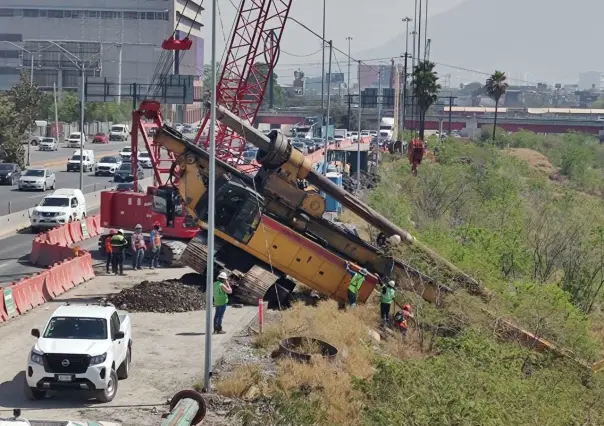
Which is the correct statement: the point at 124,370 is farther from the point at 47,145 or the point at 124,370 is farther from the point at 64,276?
the point at 47,145

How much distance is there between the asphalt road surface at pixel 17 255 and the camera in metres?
34.9

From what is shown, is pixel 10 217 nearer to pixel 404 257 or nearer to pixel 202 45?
pixel 404 257

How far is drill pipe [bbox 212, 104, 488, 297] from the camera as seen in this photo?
30.6 meters

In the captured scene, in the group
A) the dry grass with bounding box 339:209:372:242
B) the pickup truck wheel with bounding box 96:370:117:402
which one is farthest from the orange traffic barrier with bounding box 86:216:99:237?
the pickup truck wheel with bounding box 96:370:117:402

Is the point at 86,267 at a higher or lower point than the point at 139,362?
higher

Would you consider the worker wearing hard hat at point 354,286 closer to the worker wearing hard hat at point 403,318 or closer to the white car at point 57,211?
the worker wearing hard hat at point 403,318

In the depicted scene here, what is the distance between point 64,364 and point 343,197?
1431cm

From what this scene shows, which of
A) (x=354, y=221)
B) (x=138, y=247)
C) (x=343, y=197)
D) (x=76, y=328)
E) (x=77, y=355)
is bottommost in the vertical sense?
(x=354, y=221)

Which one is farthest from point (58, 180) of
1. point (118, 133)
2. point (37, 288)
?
point (118, 133)

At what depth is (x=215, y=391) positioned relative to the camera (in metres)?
20.8

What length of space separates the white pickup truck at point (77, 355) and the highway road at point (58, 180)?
31.5 metres

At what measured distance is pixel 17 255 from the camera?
39.4 metres

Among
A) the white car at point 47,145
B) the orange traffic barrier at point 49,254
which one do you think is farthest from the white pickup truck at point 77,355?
the white car at point 47,145

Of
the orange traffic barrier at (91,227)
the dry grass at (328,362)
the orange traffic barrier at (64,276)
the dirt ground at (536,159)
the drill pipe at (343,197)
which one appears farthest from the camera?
the dirt ground at (536,159)
